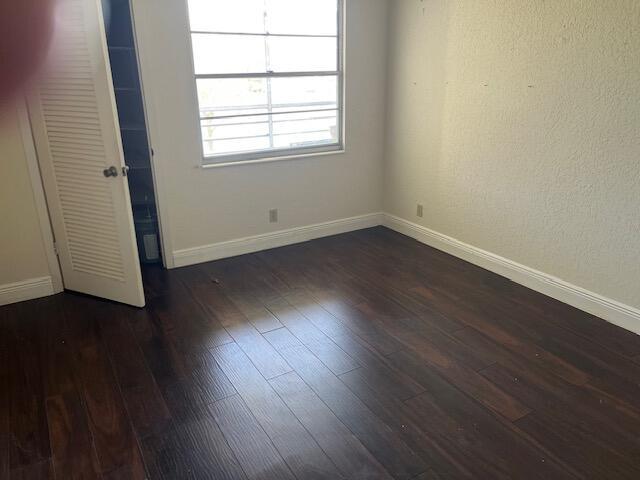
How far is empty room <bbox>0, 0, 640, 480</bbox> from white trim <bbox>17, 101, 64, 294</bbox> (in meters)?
0.01

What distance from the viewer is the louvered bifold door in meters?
2.51

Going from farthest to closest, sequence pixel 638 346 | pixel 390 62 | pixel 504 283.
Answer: pixel 390 62
pixel 504 283
pixel 638 346

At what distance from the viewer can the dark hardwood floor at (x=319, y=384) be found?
5.99ft

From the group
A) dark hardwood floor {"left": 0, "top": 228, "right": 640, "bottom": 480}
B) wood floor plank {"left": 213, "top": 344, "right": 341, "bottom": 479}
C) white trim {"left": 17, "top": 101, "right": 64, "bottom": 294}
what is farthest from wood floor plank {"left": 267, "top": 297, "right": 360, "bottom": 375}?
white trim {"left": 17, "top": 101, "right": 64, "bottom": 294}

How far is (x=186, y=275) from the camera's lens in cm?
346

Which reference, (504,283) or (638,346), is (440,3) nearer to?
(504,283)

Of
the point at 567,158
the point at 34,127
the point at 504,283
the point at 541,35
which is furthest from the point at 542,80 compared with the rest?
the point at 34,127

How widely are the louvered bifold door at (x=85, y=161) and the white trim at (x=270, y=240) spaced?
26.3 inches

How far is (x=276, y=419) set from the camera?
203 centimetres

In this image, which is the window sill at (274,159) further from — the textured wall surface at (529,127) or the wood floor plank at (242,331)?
the wood floor plank at (242,331)

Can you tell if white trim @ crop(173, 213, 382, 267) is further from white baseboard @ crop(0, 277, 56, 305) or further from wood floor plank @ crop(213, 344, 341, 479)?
wood floor plank @ crop(213, 344, 341, 479)

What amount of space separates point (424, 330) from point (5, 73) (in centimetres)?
273

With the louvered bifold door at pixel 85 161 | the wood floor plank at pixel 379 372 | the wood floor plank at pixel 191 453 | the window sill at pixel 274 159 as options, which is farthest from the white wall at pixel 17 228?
the wood floor plank at pixel 379 372

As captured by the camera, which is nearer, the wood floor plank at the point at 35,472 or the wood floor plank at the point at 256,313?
the wood floor plank at the point at 35,472
